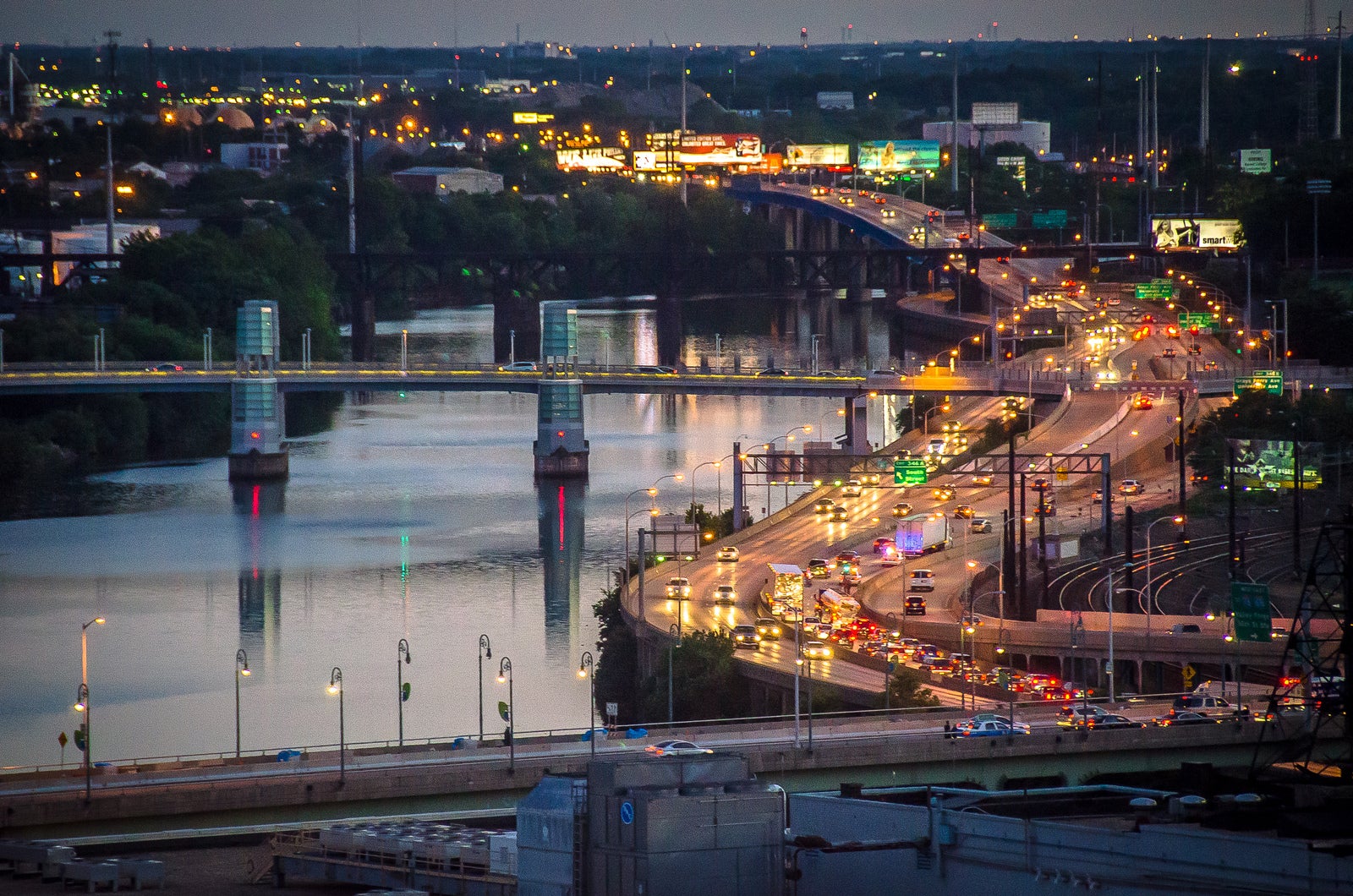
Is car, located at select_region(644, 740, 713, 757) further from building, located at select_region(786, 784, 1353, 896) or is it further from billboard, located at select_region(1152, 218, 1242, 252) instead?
billboard, located at select_region(1152, 218, 1242, 252)

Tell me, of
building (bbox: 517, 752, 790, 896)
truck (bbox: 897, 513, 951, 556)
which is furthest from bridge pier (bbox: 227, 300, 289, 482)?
building (bbox: 517, 752, 790, 896)

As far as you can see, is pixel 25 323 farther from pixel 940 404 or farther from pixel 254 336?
pixel 940 404

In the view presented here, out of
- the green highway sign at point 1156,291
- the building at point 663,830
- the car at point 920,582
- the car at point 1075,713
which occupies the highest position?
the green highway sign at point 1156,291

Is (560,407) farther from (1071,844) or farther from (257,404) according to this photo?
(1071,844)

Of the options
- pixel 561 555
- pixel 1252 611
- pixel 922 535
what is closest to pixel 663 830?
pixel 1252 611

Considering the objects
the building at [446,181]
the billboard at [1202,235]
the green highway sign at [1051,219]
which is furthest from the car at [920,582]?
the building at [446,181]

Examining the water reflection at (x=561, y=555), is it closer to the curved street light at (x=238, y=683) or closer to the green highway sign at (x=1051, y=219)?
the curved street light at (x=238, y=683)

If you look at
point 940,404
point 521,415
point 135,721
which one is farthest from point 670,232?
point 135,721
